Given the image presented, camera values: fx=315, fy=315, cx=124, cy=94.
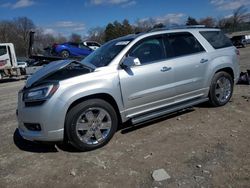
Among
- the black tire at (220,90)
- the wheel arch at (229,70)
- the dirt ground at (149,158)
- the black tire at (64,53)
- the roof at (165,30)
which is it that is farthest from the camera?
the black tire at (64,53)

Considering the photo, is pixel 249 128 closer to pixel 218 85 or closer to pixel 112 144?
pixel 218 85

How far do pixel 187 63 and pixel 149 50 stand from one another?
2.69 feet

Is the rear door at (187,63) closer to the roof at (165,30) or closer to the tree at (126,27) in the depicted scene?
the roof at (165,30)

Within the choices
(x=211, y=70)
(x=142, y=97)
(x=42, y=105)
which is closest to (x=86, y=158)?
(x=42, y=105)

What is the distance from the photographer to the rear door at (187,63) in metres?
5.81

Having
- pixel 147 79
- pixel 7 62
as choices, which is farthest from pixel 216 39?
pixel 7 62

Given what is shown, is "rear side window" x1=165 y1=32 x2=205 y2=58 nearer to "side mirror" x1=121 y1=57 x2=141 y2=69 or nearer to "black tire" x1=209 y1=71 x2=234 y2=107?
"black tire" x1=209 y1=71 x2=234 y2=107

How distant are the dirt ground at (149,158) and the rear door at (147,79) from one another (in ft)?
1.74

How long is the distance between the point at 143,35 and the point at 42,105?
88.8 inches

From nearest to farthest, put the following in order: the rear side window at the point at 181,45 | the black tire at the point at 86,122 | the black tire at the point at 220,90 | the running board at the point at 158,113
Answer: the black tire at the point at 86,122, the running board at the point at 158,113, the rear side window at the point at 181,45, the black tire at the point at 220,90

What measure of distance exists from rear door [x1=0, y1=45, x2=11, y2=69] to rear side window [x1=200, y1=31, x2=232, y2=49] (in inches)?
599

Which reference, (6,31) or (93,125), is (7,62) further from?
(6,31)

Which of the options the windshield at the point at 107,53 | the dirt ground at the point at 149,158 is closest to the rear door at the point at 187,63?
the dirt ground at the point at 149,158

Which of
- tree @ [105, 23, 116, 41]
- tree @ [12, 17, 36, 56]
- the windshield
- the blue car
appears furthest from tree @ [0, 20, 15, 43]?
the windshield
